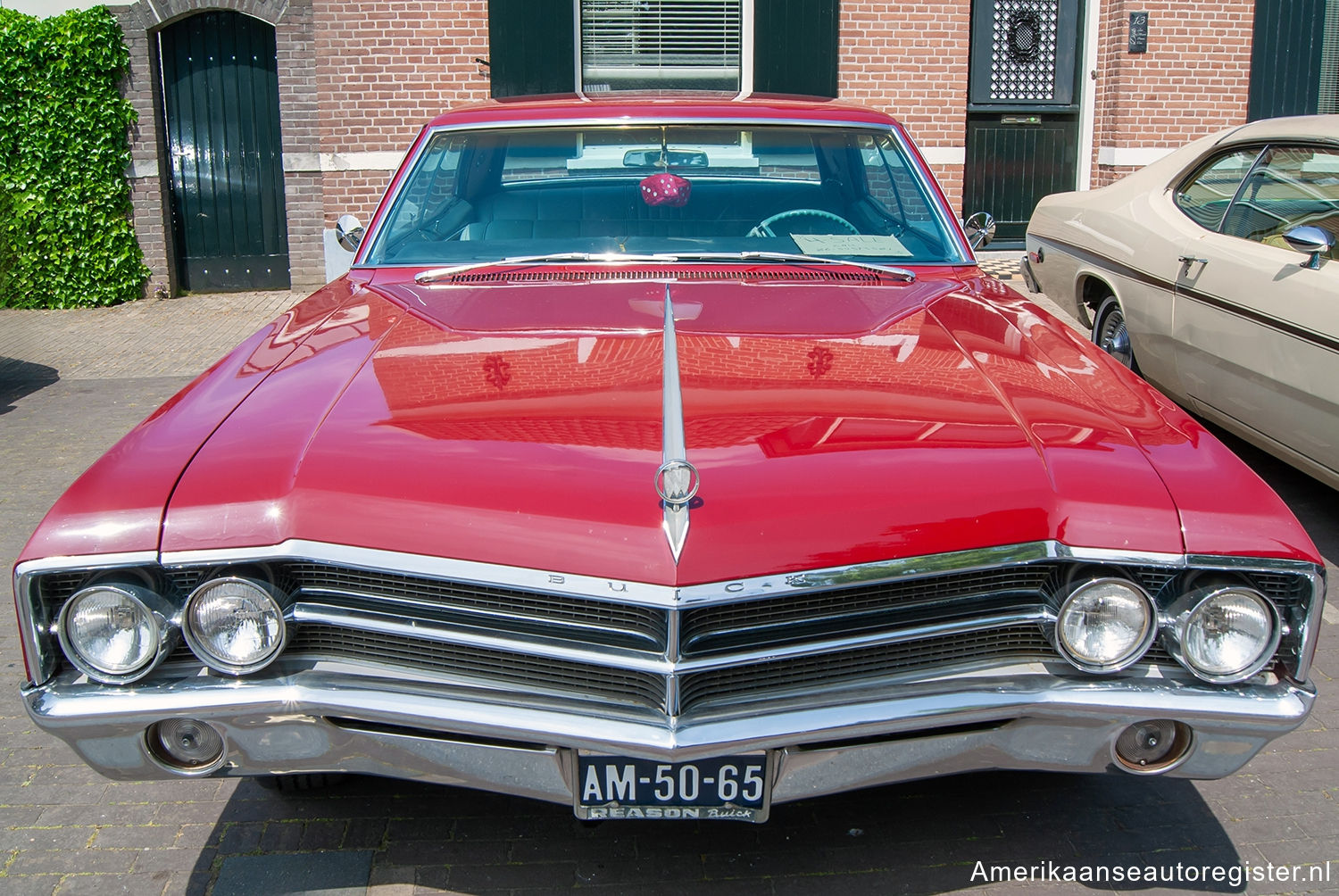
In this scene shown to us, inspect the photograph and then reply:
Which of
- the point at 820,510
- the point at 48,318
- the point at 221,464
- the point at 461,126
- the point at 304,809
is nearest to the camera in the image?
the point at 820,510

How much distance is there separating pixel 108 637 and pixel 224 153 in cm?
918

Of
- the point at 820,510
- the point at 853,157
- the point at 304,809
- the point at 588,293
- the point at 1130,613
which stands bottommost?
the point at 304,809

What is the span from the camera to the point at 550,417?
7.64 feet

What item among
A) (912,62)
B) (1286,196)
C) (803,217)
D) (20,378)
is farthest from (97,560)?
(912,62)

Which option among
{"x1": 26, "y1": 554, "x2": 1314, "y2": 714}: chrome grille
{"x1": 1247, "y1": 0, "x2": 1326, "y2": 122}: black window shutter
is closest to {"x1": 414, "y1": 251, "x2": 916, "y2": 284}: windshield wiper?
{"x1": 26, "y1": 554, "x2": 1314, "y2": 714}: chrome grille

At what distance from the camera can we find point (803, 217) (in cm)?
374

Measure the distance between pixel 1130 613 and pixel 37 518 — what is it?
14.3 ft

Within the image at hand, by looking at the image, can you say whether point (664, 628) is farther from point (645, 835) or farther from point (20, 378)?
point (20, 378)

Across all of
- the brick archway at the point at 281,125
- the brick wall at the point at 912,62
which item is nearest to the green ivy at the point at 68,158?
the brick archway at the point at 281,125

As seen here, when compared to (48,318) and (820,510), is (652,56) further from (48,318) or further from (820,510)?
(820,510)

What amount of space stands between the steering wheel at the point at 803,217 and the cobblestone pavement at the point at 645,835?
170cm

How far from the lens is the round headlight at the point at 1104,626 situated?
2178 mm

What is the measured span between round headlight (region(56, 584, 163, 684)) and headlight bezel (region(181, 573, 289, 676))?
5 cm

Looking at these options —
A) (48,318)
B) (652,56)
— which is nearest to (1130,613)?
(652,56)
